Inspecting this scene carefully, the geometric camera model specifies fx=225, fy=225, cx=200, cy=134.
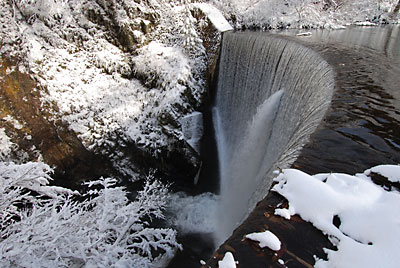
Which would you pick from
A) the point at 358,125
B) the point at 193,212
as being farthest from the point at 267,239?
the point at 193,212

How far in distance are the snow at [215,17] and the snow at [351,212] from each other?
10447 mm

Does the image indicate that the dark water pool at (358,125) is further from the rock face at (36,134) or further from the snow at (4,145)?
the snow at (4,145)

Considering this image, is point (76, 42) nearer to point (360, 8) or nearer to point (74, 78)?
point (74, 78)

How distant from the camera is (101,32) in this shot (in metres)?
9.41

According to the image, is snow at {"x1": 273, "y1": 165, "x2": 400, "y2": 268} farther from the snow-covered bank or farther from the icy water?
the snow-covered bank

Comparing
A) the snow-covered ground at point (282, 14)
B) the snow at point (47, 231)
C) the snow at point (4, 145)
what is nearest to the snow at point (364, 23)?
the snow-covered ground at point (282, 14)

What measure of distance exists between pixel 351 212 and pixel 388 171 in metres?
0.72

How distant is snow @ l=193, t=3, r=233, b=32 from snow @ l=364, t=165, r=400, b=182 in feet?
33.6

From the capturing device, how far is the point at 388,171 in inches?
76.2

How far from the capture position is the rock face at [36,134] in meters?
7.99

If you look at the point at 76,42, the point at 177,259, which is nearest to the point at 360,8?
the point at 76,42

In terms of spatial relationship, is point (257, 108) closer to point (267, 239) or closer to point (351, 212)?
point (351, 212)

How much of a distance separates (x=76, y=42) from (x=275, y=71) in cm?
787

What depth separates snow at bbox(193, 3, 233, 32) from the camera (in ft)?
35.5
